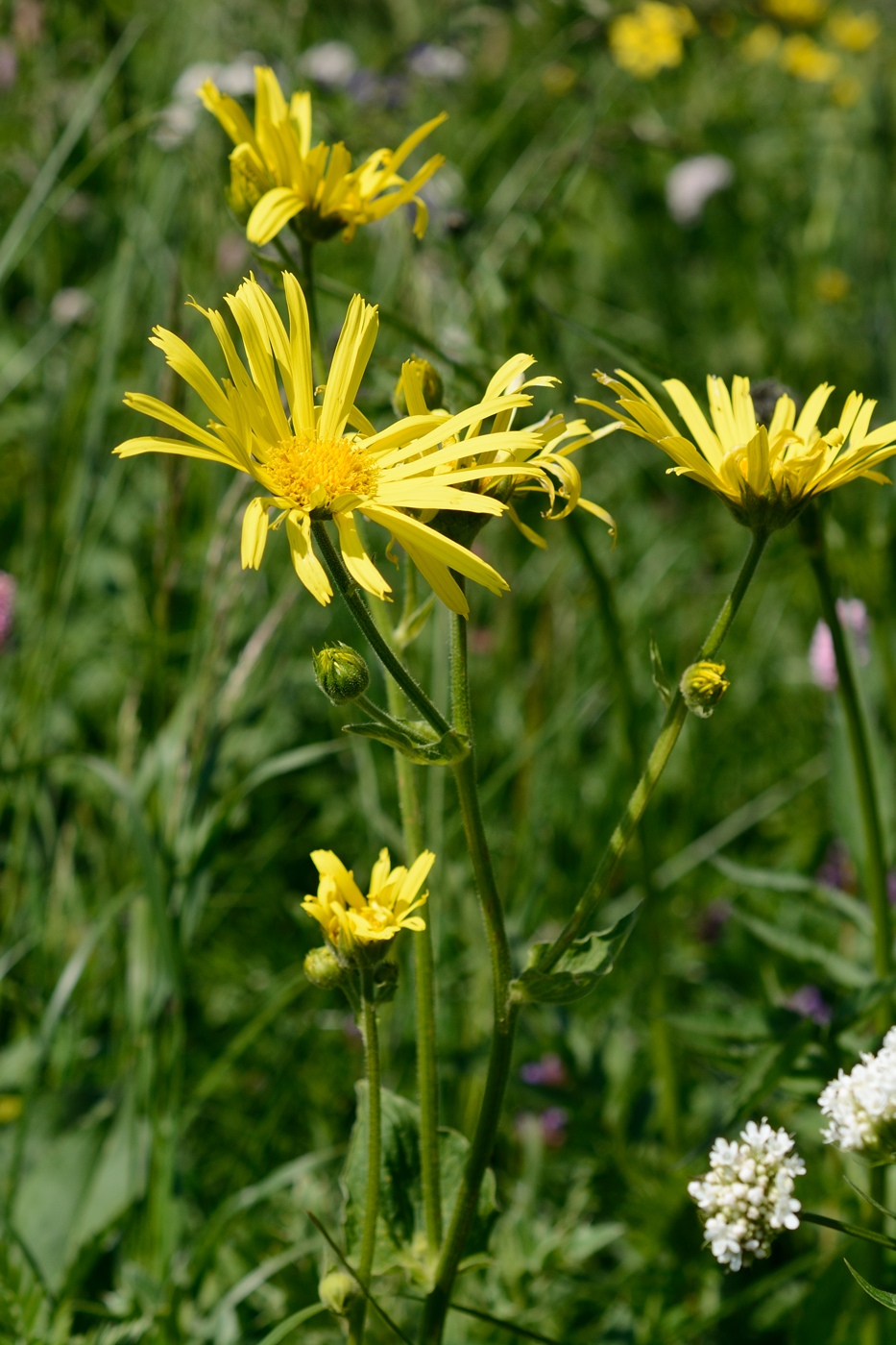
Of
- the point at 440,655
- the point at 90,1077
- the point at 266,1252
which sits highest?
the point at 440,655

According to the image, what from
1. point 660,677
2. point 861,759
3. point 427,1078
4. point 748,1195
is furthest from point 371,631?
point 861,759

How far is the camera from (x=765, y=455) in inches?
55.4

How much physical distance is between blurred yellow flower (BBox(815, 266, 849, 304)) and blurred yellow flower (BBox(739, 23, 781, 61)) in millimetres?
2900

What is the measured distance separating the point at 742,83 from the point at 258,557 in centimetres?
703

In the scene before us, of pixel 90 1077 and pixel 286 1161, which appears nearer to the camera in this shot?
pixel 286 1161

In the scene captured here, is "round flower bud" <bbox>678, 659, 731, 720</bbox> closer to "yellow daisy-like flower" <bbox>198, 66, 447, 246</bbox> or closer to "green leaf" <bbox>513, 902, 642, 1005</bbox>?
"green leaf" <bbox>513, 902, 642, 1005</bbox>

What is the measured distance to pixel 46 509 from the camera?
3.32m

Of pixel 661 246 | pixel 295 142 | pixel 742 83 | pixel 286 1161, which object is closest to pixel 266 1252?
pixel 286 1161

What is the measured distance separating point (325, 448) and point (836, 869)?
6.67ft

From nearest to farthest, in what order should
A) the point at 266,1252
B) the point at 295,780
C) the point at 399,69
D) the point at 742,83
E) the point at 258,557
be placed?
the point at 258,557 < the point at 266,1252 < the point at 295,780 < the point at 399,69 < the point at 742,83

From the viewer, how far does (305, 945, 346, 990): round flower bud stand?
136 centimetres

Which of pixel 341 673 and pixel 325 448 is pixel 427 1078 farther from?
pixel 325 448

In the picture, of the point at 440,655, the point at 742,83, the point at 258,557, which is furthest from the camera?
the point at 742,83

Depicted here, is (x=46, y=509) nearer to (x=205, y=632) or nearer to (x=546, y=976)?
(x=205, y=632)
